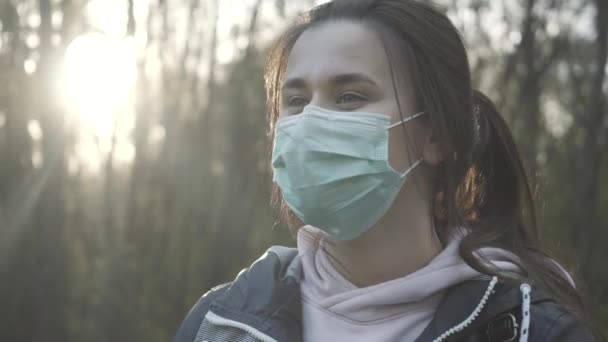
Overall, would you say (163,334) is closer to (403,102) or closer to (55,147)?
(55,147)

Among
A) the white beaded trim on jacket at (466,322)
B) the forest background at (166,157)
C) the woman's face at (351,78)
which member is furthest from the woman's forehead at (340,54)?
the forest background at (166,157)

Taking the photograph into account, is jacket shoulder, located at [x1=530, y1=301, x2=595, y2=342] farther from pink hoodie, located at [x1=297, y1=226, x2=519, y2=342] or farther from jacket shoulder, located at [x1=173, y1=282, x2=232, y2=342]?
jacket shoulder, located at [x1=173, y1=282, x2=232, y2=342]

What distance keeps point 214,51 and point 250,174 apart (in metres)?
2.36

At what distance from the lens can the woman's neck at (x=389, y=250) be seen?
2449mm

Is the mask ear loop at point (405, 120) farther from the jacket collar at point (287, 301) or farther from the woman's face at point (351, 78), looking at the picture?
the jacket collar at point (287, 301)

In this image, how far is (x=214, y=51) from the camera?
44.5 feet

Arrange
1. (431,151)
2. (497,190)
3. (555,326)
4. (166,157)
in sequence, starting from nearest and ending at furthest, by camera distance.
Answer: (555,326) → (431,151) → (497,190) → (166,157)

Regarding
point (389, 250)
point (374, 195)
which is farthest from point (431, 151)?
point (389, 250)

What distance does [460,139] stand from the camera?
2533 millimetres

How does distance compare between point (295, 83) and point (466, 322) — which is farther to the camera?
point (295, 83)

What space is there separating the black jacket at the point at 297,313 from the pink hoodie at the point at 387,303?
0.16ft

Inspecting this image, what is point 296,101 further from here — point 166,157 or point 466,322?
point 166,157

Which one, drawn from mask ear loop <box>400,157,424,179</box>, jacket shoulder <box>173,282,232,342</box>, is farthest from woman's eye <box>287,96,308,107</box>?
jacket shoulder <box>173,282,232,342</box>

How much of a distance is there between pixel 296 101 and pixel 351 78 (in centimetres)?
22
